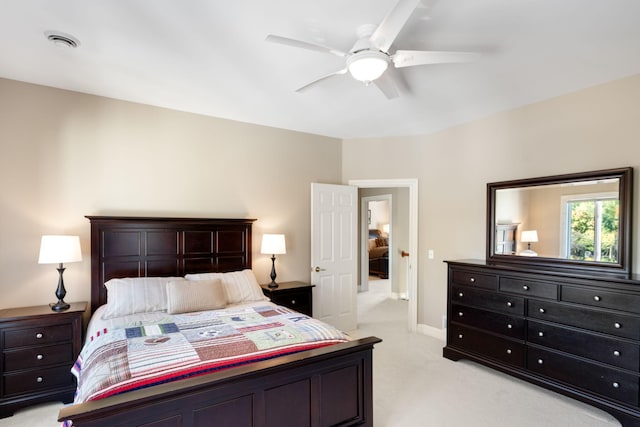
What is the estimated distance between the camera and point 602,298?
8.94 ft

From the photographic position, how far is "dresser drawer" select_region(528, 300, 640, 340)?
2.58 meters

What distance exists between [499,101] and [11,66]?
178 inches

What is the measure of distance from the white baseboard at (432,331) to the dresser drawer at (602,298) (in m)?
1.80

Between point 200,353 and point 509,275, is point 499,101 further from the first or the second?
point 200,353

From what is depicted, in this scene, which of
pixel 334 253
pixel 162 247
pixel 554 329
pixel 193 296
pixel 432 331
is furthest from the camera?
pixel 334 253

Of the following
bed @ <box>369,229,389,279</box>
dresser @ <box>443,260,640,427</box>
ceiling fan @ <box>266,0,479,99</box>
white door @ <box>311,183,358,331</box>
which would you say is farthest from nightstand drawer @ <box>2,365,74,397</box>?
bed @ <box>369,229,389,279</box>

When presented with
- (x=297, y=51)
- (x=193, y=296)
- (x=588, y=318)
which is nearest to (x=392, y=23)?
(x=297, y=51)

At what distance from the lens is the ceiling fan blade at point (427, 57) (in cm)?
204

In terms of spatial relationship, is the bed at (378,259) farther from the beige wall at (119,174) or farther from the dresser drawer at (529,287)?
the dresser drawer at (529,287)

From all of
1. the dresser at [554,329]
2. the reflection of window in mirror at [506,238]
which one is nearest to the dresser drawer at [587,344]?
the dresser at [554,329]

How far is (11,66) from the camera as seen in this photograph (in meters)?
2.87

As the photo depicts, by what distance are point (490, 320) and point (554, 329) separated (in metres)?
0.61

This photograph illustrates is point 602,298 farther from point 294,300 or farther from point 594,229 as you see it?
point 294,300

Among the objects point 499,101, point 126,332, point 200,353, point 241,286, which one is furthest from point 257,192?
point 499,101
